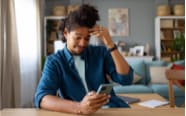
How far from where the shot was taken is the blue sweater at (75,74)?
1.41m

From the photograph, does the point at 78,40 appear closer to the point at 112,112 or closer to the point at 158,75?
the point at 112,112

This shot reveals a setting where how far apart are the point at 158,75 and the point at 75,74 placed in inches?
140

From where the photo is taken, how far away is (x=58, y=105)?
4.07 ft

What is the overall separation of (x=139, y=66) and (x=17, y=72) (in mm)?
2199

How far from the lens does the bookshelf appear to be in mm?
6047

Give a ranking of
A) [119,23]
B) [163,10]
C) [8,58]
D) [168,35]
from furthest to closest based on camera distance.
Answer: [119,23] → [168,35] → [163,10] → [8,58]

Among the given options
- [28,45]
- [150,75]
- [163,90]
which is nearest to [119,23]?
[150,75]

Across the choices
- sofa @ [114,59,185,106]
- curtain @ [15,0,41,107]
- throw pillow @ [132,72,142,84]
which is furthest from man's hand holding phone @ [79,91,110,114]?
throw pillow @ [132,72,142,84]

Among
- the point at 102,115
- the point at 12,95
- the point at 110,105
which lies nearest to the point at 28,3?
the point at 12,95

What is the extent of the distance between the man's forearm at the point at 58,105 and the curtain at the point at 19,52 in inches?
72.9

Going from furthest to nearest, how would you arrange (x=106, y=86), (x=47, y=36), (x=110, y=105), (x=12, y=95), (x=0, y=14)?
(x=47, y=36) → (x=12, y=95) → (x=0, y=14) → (x=110, y=105) → (x=106, y=86)

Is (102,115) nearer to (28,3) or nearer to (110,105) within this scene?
(110,105)

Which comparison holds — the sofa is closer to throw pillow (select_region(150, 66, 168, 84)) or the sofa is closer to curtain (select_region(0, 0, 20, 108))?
throw pillow (select_region(150, 66, 168, 84))

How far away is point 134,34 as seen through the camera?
21.0 ft
